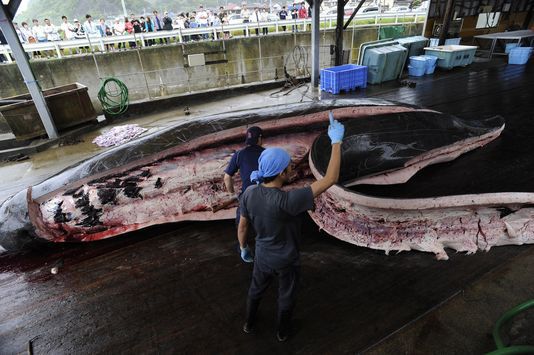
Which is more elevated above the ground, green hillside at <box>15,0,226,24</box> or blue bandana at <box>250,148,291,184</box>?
green hillside at <box>15,0,226,24</box>

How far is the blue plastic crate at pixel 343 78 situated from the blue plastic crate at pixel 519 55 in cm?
711

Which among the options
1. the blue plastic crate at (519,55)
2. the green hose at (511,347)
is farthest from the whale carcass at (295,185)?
the blue plastic crate at (519,55)

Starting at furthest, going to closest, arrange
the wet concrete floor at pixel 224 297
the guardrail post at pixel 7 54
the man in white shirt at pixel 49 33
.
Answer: the man in white shirt at pixel 49 33
the guardrail post at pixel 7 54
the wet concrete floor at pixel 224 297

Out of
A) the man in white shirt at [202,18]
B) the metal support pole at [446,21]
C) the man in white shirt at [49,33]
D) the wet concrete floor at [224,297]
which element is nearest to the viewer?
the wet concrete floor at [224,297]

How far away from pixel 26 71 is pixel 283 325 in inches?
361

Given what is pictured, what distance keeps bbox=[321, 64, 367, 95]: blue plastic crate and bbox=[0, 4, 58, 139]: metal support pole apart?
319 inches

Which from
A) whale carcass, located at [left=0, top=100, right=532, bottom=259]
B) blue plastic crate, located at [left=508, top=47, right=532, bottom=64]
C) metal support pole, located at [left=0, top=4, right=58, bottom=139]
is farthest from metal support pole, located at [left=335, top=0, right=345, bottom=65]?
metal support pole, located at [left=0, top=4, right=58, bottom=139]

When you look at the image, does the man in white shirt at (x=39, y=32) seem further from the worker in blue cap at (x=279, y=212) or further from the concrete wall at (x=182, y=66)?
the worker in blue cap at (x=279, y=212)

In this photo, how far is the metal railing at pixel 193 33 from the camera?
1181 cm

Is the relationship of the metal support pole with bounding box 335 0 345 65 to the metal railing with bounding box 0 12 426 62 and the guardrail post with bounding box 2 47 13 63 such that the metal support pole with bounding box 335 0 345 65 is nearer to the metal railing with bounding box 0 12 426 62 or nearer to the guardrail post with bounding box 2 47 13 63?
the metal railing with bounding box 0 12 426 62

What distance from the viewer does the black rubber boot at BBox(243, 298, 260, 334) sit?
240 cm

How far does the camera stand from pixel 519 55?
1180cm

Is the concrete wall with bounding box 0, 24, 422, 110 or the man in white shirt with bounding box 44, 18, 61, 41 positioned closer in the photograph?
the concrete wall with bounding box 0, 24, 422, 110

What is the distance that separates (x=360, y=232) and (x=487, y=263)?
1.23m
